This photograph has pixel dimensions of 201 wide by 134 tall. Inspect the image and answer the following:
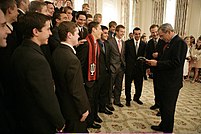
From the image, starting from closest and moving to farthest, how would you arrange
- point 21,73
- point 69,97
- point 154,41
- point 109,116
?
point 21,73 → point 69,97 → point 109,116 → point 154,41

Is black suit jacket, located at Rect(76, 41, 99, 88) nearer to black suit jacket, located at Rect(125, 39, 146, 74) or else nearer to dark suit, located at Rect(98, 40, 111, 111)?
dark suit, located at Rect(98, 40, 111, 111)

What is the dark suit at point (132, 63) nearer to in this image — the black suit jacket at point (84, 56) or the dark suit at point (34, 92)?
the black suit jacket at point (84, 56)

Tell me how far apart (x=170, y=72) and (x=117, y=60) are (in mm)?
1223

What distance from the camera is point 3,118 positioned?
1194 millimetres

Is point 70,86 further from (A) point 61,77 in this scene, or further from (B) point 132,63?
(B) point 132,63

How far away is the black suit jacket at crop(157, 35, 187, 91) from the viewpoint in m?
2.43

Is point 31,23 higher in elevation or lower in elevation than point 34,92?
higher

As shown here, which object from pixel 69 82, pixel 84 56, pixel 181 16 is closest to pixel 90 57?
pixel 84 56

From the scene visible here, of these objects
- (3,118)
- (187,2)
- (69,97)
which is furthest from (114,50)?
(187,2)

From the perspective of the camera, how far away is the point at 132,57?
12.1 ft

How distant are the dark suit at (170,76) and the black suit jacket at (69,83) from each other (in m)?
1.30

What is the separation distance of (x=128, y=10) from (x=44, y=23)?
8093 mm

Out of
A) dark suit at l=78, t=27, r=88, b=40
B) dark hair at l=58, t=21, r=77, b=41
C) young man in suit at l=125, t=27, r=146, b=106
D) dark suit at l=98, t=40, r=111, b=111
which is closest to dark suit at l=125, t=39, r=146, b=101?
young man in suit at l=125, t=27, r=146, b=106

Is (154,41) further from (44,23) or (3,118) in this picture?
(3,118)
